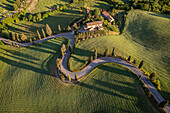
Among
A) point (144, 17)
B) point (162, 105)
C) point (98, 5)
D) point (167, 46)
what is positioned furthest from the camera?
point (98, 5)

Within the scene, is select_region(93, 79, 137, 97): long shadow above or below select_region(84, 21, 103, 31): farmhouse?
below

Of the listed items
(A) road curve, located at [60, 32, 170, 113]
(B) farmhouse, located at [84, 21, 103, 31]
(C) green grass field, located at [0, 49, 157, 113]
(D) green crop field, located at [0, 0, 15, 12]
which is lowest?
(C) green grass field, located at [0, 49, 157, 113]

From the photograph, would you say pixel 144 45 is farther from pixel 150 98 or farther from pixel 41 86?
pixel 41 86

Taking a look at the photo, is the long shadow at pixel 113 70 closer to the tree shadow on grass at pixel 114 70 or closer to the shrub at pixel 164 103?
the tree shadow on grass at pixel 114 70

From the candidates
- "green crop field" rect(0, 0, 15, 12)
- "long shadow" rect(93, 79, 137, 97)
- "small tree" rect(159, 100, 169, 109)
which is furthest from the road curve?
"green crop field" rect(0, 0, 15, 12)

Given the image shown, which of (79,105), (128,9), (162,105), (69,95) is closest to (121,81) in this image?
(162,105)

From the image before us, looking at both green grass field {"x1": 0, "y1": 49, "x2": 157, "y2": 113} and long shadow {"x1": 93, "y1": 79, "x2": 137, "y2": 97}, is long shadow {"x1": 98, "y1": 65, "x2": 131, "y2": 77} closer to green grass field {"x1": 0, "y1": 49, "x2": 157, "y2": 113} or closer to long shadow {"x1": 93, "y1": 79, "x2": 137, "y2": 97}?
green grass field {"x1": 0, "y1": 49, "x2": 157, "y2": 113}
